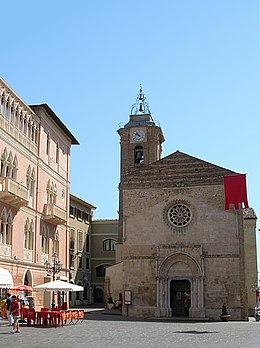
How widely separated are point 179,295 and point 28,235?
36.8 feet

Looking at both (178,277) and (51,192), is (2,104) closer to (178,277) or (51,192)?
(51,192)

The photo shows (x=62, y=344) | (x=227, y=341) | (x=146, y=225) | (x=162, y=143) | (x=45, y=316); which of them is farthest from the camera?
(x=162, y=143)

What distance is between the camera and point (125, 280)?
36.4m

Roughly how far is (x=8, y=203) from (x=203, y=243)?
Answer: 13728 millimetres

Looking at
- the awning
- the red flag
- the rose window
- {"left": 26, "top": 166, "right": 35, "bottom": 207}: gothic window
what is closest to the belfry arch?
the rose window

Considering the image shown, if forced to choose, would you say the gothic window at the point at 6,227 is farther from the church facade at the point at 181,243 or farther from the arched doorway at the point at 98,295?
the arched doorway at the point at 98,295

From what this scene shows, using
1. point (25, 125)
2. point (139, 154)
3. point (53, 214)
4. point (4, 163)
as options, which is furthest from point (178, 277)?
point (139, 154)

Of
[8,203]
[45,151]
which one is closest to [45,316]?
[8,203]

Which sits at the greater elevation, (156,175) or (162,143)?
(162,143)

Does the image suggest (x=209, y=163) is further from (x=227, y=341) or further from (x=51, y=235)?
(x=227, y=341)

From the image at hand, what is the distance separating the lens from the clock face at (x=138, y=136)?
55.6 metres

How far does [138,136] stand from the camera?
5578 cm

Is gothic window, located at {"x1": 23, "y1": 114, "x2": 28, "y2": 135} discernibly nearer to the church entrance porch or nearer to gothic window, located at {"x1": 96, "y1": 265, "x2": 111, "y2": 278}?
the church entrance porch

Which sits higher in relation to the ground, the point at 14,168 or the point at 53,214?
the point at 14,168
